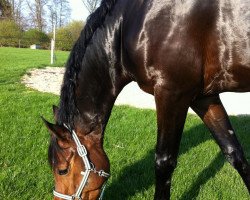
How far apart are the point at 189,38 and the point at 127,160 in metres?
2.05

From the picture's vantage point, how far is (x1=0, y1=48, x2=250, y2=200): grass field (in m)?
3.15

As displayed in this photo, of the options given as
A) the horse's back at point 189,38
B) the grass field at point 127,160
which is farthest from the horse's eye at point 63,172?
the horse's back at point 189,38

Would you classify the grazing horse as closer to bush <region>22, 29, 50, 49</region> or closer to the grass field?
the grass field

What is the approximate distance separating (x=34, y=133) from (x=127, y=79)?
237 cm

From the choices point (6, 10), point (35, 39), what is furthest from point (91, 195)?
point (6, 10)

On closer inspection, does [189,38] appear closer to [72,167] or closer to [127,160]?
[72,167]

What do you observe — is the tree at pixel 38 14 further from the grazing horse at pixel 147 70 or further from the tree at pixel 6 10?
the grazing horse at pixel 147 70

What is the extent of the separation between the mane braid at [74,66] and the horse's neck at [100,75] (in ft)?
0.12

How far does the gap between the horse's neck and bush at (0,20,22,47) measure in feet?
Result: 113

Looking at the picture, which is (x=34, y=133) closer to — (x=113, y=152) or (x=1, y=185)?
(x=113, y=152)

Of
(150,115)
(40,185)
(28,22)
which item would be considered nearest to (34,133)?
(40,185)

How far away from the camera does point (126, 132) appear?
15.8 feet

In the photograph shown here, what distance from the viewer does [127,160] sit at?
384 centimetres

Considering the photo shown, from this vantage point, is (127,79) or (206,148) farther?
(206,148)
